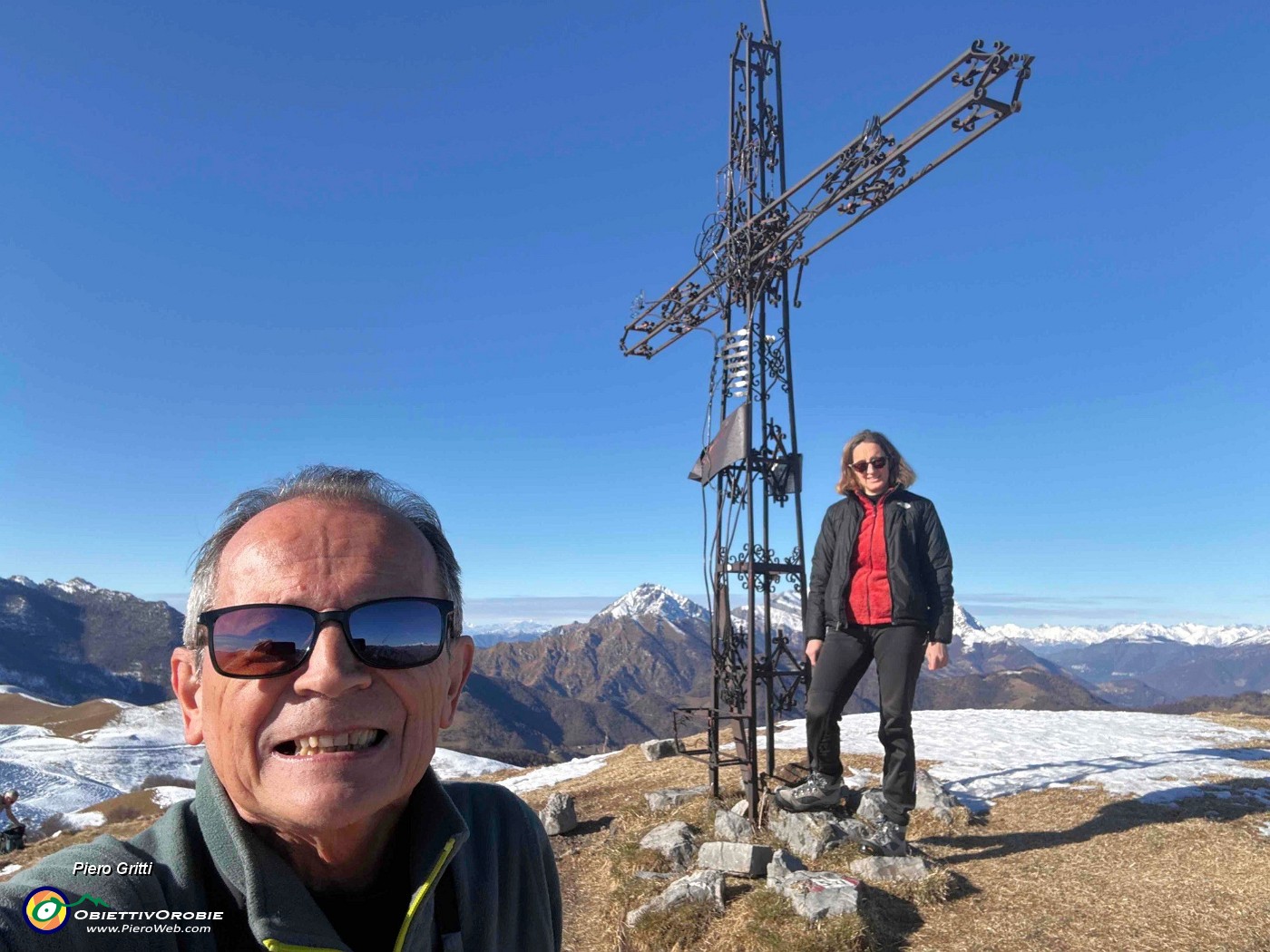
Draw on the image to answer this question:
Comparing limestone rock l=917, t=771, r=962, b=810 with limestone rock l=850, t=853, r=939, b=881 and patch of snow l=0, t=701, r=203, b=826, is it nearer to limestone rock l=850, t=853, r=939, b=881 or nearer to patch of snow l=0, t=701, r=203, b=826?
limestone rock l=850, t=853, r=939, b=881

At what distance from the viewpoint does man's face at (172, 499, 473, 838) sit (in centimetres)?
160

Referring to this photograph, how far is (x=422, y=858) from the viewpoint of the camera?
1796mm

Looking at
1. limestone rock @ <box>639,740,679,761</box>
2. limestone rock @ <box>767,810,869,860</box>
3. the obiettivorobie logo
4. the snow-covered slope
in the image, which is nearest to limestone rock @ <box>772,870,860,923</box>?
limestone rock @ <box>767,810,869,860</box>

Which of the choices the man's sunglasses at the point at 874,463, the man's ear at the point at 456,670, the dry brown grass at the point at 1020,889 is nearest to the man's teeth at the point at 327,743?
the man's ear at the point at 456,670

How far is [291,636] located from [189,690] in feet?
1.40

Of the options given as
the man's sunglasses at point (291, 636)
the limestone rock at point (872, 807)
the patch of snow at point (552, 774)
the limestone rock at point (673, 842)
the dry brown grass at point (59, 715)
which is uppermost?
the man's sunglasses at point (291, 636)

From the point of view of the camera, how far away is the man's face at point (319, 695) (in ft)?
5.25

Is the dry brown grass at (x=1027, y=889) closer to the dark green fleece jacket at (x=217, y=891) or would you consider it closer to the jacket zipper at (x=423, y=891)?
the dark green fleece jacket at (x=217, y=891)

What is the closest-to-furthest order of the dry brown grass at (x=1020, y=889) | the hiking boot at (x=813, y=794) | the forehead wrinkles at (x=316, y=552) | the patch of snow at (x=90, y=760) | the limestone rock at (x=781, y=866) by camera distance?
the forehead wrinkles at (x=316, y=552) < the dry brown grass at (x=1020, y=889) < the limestone rock at (x=781, y=866) < the hiking boot at (x=813, y=794) < the patch of snow at (x=90, y=760)

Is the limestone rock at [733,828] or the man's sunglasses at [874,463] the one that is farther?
the limestone rock at [733,828]

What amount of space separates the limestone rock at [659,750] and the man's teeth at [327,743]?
11.9 meters

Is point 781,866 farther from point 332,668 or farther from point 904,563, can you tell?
point 332,668

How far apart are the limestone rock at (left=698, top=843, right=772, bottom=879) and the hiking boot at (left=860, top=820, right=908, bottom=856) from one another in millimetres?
978

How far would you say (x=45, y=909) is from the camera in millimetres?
1271
